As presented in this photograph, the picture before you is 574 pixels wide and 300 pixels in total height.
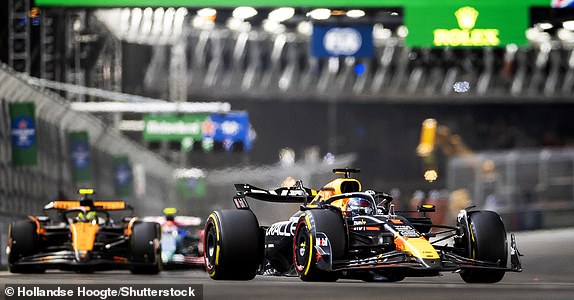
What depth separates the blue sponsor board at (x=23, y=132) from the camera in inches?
1227

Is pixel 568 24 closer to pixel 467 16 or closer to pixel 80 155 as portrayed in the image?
pixel 467 16

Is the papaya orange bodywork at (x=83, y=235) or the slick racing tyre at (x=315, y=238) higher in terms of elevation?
the slick racing tyre at (x=315, y=238)

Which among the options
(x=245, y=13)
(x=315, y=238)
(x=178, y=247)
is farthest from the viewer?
(x=245, y=13)

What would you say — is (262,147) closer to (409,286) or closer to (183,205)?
(183,205)

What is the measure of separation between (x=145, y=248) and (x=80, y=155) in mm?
17994

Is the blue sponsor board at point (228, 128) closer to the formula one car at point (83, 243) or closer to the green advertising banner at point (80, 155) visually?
the green advertising banner at point (80, 155)

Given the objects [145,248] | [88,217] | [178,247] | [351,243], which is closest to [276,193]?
[351,243]

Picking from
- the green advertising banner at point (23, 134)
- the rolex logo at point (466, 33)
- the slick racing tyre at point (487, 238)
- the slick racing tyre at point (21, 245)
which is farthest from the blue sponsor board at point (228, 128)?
the slick racing tyre at point (487, 238)

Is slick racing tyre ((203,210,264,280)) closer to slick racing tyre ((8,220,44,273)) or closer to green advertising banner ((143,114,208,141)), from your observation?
slick racing tyre ((8,220,44,273))

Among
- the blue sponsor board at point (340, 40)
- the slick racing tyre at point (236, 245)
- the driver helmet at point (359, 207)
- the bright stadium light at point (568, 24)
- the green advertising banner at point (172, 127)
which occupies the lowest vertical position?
the green advertising banner at point (172, 127)

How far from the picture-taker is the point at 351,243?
15.1m

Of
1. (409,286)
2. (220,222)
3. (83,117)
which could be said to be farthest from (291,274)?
(83,117)

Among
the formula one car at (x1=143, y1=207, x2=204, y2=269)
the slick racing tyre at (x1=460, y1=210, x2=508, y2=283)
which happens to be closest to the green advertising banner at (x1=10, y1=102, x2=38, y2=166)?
the formula one car at (x1=143, y1=207, x2=204, y2=269)

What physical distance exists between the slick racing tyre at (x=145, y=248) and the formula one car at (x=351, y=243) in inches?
253
